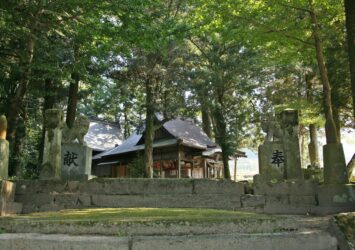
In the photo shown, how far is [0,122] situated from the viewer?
8250 millimetres

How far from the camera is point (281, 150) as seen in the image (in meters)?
9.88

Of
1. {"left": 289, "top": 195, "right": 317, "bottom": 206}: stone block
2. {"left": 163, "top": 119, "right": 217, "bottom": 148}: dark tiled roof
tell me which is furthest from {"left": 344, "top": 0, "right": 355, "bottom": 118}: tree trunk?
{"left": 163, "top": 119, "right": 217, "bottom": 148}: dark tiled roof

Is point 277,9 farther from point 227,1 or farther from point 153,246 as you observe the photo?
point 153,246

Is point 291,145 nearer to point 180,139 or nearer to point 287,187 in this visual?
point 287,187

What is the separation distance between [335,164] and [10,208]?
716cm

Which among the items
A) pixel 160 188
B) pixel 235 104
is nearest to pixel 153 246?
pixel 160 188

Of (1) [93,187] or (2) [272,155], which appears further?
(2) [272,155]

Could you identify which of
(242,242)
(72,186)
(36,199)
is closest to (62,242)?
(242,242)

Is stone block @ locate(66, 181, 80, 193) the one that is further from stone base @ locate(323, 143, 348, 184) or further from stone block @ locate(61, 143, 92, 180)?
stone base @ locate(323, 143, 348, 184)

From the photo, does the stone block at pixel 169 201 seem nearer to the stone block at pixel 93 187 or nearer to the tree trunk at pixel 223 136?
the stone block at pixel 93 187

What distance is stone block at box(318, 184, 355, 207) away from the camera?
7.74m

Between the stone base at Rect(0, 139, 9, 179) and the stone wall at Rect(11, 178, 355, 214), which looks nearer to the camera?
A: the stone base at Rect(0, 139, 9, 179)

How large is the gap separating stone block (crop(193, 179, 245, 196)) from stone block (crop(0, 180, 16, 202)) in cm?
415

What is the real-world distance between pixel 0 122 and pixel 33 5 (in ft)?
15.2
